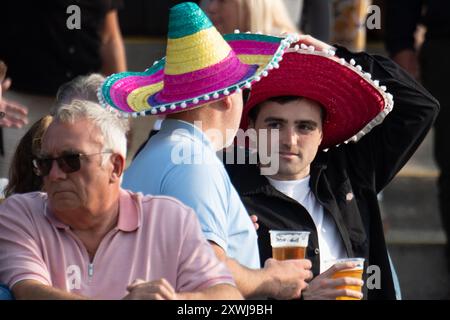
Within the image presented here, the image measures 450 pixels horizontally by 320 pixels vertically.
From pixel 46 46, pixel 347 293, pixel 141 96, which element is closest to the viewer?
pixel 347 293

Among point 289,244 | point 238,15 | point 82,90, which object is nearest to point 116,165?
point 289,244

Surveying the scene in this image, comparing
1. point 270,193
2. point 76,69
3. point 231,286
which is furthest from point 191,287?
point 76,69

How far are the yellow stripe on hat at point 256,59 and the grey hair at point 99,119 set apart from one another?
70cm

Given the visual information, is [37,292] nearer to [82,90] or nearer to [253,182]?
[253,182]

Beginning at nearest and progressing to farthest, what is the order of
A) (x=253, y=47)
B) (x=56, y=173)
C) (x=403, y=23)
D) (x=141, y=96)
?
1. (x=56, y=173)
2. (x=141, y=96)
3. (x=253, y=47)
4. (x=403, y=23)

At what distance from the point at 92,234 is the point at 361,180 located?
148 centimetres

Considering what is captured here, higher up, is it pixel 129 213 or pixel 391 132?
pixel 129 213

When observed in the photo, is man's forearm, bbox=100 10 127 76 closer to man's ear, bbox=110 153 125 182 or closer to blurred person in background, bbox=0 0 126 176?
blurred person in background, bbox=0 0 126 176

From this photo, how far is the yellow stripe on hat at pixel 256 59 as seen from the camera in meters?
4.38

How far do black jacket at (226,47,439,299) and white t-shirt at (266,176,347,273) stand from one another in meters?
0.03

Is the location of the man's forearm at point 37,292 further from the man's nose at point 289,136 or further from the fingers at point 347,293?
the man's nose at point 289,136

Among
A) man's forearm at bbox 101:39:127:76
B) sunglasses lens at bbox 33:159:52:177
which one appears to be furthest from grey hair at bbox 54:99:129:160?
man's forearm at bbox 101:39:127:76

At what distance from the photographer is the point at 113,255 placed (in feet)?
12.1

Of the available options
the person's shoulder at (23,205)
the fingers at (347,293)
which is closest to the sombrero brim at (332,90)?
the fingers at (347,293)
